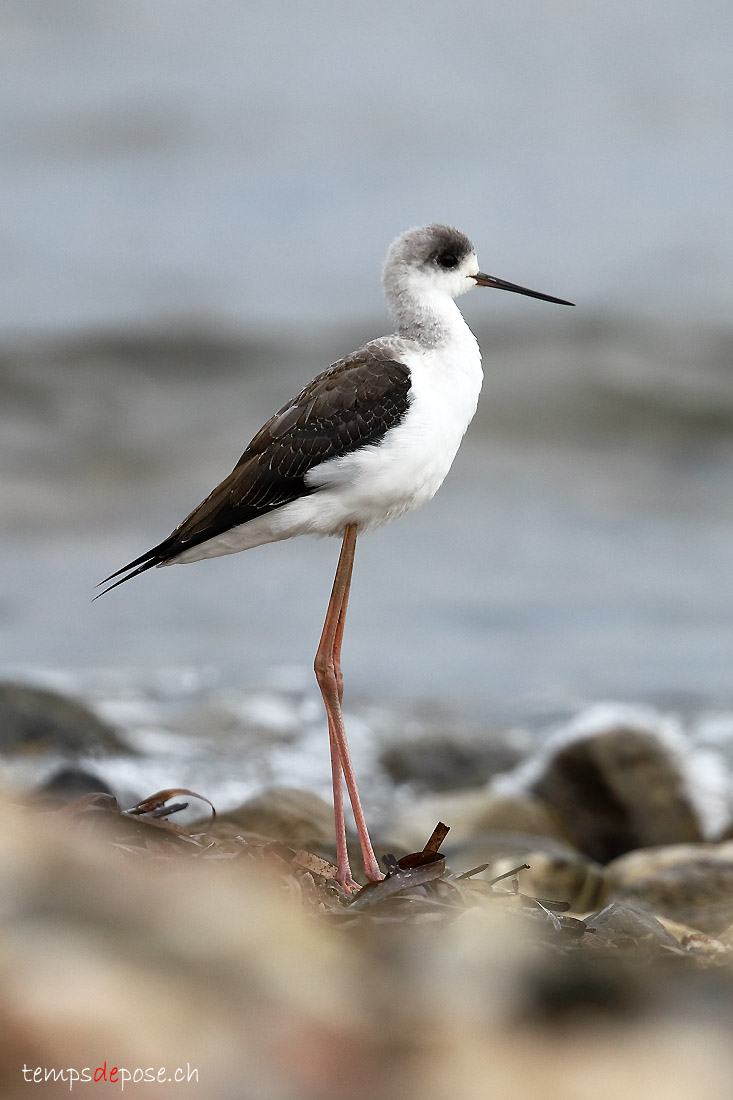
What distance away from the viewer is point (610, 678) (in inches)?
545

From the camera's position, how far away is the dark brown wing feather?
6.08m

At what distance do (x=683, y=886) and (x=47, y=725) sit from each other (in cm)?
524

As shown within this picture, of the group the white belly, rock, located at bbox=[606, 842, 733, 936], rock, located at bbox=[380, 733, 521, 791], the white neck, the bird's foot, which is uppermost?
the white neck

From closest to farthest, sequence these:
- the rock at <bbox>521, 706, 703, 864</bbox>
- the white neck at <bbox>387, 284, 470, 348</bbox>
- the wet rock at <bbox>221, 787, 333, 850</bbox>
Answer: the white neck at <bbox>387, 284, 470, 348</bbox>, the wet rock at <bbox>221, 787, 333, 850</bbox>, the rock at <bbox>521, 706, 703, 864</bbox>

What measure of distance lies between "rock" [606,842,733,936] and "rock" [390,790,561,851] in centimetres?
155

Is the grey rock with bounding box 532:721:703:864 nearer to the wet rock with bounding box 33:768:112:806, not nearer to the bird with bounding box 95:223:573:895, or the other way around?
the wet rock with bounding box 33:768:112:806

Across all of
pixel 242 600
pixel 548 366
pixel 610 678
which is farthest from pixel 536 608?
pixel 548 366

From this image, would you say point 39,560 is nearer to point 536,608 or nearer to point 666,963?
point 536,608

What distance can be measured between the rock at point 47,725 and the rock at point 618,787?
3.45 m

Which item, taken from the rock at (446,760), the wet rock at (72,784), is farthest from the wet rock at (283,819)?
the rock at (446,760)

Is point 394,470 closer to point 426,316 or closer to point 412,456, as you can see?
point 412,456

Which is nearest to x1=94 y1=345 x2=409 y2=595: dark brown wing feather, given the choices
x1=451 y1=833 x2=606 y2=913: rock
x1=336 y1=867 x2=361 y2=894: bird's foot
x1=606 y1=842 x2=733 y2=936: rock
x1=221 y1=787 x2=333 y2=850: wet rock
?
x1=336 y1=867 x2=361 y2=894: bird's foot

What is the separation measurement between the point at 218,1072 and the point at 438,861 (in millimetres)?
2434

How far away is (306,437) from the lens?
20.4ft
